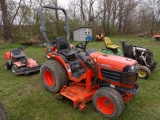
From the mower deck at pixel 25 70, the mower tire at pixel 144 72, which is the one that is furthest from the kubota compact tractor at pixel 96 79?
the mower tire at pixel 144 72

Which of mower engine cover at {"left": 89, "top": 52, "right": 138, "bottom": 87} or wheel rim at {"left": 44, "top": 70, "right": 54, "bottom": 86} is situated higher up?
mower engine cover at {"left": 89, "top": 52, "right": 138, "bottom": 87}

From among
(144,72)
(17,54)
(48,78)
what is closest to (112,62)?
(48,78)

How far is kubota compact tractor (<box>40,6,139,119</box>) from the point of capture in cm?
222

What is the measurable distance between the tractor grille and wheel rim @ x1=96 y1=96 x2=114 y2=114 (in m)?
0.35

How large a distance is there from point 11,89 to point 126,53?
11.5 ft

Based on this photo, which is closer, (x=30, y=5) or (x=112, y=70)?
(x=112, y=70)

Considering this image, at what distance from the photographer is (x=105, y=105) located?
2.43m

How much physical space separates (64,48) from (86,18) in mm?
16047

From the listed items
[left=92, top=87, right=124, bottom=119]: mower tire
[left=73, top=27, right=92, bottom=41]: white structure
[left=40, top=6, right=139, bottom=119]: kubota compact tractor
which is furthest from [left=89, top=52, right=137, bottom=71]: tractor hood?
[left=73, top=27, right=92, bottom=41]: white structure

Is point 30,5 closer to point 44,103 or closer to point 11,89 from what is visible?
point 11,89

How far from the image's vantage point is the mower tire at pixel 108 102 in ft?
7.13

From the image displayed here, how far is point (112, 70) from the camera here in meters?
2.28

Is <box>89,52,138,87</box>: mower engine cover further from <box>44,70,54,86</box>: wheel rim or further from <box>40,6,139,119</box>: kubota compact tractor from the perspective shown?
<box>44,70,54,86</box>: wheel rim

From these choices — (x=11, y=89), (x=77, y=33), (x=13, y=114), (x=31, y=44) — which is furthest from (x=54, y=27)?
(x=13, y=114)
